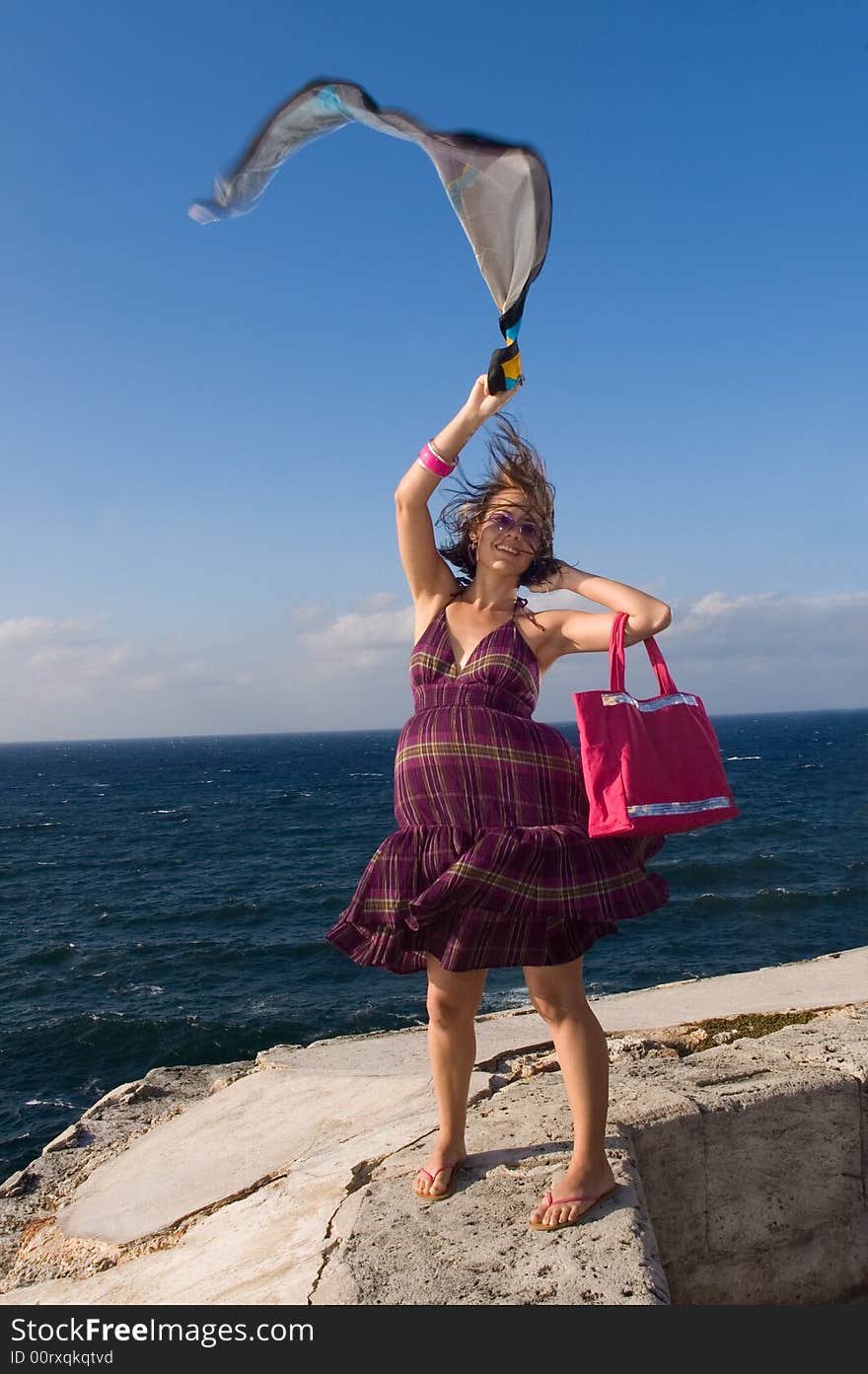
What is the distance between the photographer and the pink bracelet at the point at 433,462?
10.9 feet

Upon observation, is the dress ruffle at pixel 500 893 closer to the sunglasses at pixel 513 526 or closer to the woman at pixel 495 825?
the woman at pixel 495 825

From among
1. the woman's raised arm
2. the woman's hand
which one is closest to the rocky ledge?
the woman's raised arm

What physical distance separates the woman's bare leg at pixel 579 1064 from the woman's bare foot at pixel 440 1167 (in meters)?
0.35

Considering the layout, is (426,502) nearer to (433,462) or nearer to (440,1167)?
(433,462)

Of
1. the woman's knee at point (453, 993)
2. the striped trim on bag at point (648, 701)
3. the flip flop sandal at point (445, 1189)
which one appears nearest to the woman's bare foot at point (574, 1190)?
the flip flop sandal at point (445, 1189)

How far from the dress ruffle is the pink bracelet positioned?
1.20 metres

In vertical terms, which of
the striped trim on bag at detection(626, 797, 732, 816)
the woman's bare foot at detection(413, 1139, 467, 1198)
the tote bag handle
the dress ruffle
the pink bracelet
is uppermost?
the pink bracelet

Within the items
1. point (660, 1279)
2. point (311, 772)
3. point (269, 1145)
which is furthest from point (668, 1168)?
point (311, 772)

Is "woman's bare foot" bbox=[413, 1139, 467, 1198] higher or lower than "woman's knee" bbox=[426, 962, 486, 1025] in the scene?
lower

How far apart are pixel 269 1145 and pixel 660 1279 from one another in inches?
104

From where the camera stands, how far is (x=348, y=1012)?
21.5m

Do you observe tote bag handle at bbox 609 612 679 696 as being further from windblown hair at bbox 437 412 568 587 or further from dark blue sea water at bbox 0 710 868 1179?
dark blue sea water at bbox 0 710 868 1179

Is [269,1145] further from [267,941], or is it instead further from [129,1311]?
[267,941]

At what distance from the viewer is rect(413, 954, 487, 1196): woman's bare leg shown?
3.20 metres
